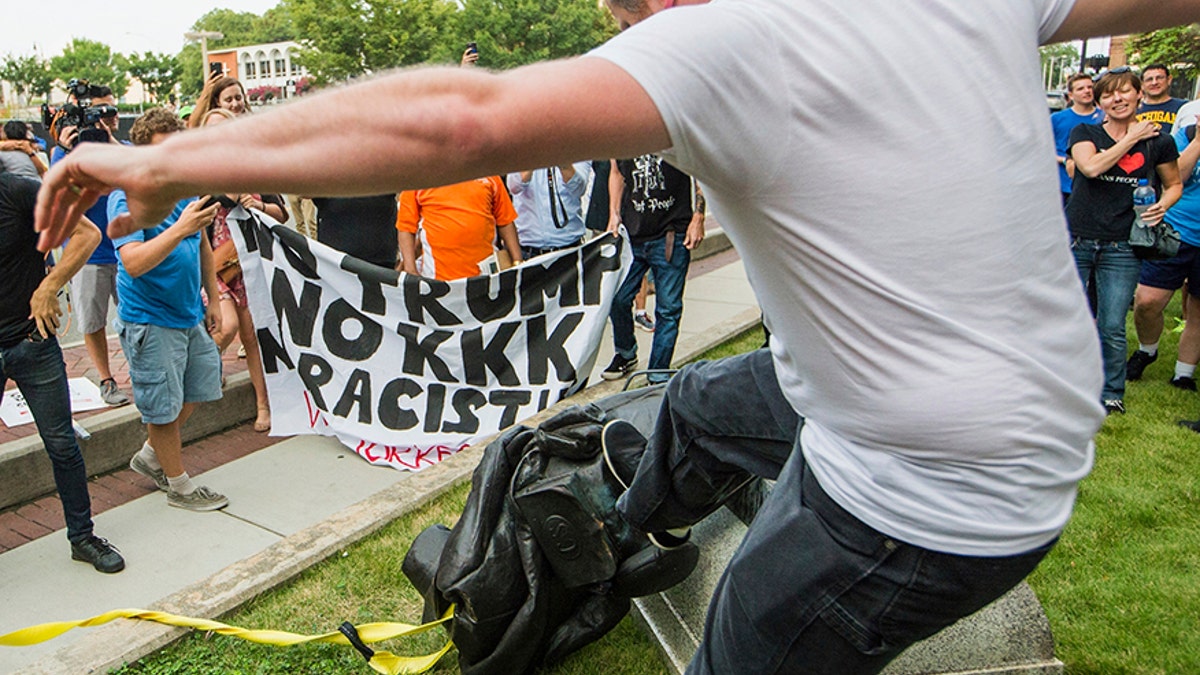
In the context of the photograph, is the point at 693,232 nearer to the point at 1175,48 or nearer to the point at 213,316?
the point at 213,316

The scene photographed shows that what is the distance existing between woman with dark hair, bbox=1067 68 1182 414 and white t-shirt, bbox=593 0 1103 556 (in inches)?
193

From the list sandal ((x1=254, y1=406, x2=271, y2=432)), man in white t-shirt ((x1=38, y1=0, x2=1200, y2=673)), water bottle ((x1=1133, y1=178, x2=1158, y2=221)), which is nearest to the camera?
man in white t-shirt ((x1=38, y1=0, x2=1200, y2=673))

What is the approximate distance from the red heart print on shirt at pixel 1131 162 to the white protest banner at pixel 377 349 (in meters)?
3.61

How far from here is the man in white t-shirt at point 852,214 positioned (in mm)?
1112

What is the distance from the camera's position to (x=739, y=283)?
10586 millimetres

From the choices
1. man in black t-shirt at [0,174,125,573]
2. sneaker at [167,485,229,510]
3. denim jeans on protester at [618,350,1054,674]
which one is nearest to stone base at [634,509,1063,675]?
denim jeans on protester at [618,350,1054,674]

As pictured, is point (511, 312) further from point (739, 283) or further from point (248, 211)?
point (739, 283)

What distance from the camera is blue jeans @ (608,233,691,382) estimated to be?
21.1ft

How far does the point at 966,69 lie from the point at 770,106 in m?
0.32

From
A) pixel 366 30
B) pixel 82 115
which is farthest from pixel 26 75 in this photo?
pixel 82 115

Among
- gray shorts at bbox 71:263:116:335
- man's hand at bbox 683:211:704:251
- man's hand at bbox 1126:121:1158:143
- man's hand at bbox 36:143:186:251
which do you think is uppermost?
man's hand at bbox 36:143:186:251

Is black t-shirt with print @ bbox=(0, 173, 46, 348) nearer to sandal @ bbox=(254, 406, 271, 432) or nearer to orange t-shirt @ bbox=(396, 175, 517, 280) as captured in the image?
sandal @ bbox=(254, 406, 271, 432)

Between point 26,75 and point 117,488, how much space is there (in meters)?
108

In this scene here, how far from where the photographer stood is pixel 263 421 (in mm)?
6066
